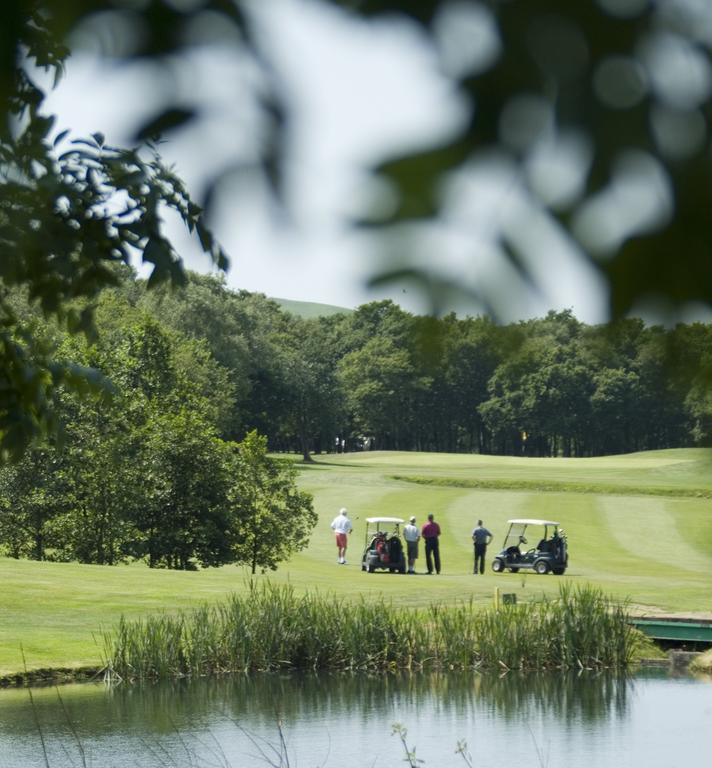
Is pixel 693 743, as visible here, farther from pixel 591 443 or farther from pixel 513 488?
pixel 513 488

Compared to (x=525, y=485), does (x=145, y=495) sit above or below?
below

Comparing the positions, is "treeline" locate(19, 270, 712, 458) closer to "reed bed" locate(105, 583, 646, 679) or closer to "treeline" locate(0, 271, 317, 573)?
"reed bed" locate(105, 583, 646, 679)

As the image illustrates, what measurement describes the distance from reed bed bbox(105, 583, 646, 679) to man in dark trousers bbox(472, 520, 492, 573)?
32.9 feet

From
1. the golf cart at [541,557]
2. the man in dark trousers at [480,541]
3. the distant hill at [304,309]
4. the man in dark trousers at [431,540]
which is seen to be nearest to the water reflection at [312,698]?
the man in dark trousers at [431,540]

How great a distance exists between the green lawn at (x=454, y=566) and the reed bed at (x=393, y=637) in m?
1.57

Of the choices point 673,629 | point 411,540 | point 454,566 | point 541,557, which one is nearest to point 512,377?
point 673,629

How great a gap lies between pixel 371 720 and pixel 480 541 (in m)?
13.5

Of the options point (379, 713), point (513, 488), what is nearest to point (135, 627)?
point (379, 713)

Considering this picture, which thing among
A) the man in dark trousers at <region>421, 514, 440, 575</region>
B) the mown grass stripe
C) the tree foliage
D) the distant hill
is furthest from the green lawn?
the man in dark trousers at <region>421, 514, 440, 575</region>

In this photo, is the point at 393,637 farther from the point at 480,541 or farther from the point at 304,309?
the point at 304,309

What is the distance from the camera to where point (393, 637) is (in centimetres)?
1922

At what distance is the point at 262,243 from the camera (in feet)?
3.75

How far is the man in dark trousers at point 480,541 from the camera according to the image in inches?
1177

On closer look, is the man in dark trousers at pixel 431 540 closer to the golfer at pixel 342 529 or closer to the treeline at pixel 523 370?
the golfer at pixel 342 529
